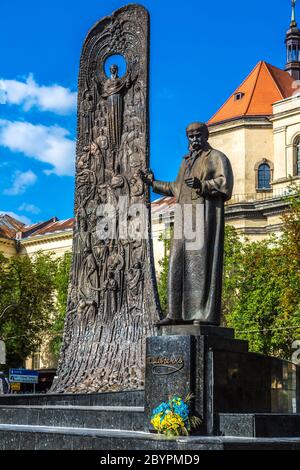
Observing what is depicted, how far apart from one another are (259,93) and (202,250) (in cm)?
5782

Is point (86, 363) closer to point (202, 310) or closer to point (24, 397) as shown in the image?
point (24, 397)

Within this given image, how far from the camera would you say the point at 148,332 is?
17.6 meters

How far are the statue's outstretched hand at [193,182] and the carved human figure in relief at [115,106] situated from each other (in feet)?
28.0

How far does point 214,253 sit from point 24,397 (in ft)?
21.2

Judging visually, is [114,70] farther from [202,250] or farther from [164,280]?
[164,280]

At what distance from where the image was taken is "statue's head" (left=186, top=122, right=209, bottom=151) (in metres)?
11.2

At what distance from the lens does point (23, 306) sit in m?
53.6

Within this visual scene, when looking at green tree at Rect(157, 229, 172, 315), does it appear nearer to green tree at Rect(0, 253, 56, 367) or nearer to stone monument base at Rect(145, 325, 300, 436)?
green tree at Rect(0, 253, 56, 367)

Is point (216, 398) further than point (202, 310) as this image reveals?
No

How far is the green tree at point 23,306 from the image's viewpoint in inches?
2019

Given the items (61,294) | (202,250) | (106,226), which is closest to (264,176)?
(61,294)

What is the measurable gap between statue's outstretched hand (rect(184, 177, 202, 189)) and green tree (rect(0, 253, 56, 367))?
1586 inches
